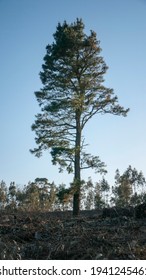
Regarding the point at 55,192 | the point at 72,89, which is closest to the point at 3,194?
the point at 55,192

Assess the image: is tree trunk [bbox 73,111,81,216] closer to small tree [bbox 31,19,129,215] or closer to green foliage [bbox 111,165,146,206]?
small tree [bbox 31,19,129,215]

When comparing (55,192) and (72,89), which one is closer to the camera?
(72,89)

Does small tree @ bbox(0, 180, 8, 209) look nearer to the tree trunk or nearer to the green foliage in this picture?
the green foliage

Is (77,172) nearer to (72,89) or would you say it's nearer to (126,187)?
(72,89)

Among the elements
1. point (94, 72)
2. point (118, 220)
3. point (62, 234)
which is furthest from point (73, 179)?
point (62, 234)

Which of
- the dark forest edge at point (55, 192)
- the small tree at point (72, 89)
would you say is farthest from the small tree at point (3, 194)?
the small tree at point (72, 89)

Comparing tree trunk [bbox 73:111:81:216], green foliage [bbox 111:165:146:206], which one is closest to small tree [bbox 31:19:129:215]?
tree trunk [bbox 73:111:81:216]

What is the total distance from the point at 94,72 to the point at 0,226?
1440cm

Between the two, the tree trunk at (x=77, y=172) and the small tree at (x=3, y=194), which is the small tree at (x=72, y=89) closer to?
the tree trunk at (x=77, y=172)

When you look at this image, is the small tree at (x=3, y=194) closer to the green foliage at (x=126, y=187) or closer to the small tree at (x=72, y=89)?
the green foliage at (x=126, y=187)

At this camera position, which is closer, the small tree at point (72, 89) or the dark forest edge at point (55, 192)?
the small tree at point (72, 89)

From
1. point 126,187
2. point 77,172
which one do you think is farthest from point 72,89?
point 126,187

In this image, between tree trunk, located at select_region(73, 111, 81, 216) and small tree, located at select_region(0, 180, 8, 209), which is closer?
tree trunk, located at select_region(73, 111, 81, 216)
